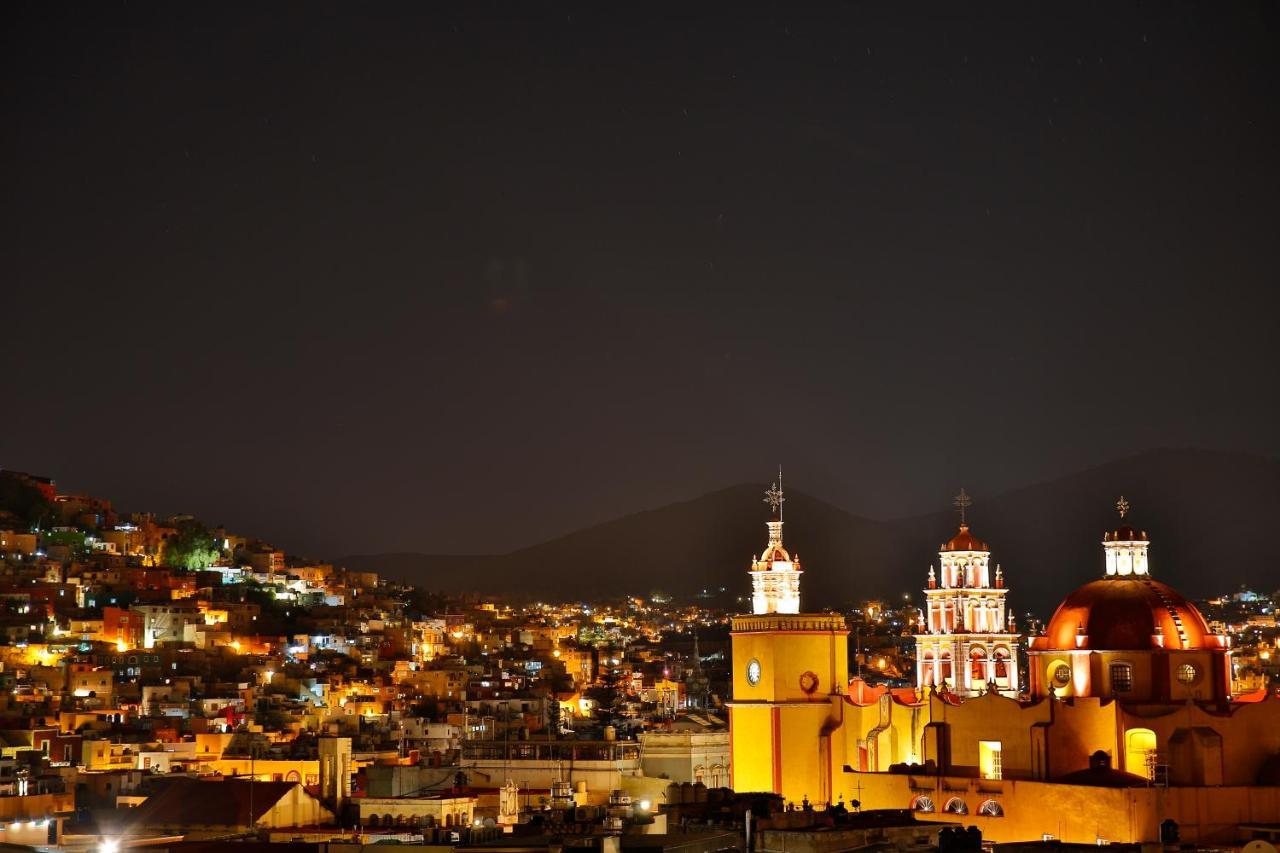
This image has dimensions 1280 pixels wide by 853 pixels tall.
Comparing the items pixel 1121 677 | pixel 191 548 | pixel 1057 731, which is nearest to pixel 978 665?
pixel 1121 677

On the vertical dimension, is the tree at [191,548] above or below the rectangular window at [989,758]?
above

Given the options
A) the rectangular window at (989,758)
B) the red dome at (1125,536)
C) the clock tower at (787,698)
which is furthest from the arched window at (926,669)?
the rectangular window at (989,758)

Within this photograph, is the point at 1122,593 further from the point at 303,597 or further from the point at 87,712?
the point at 303,597

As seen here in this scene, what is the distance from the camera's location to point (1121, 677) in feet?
167

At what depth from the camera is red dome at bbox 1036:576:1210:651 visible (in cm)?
5100

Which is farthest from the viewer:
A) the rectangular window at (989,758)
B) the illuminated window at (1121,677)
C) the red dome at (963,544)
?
the red dome at (963,544)

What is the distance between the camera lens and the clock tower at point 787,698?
5581 cm

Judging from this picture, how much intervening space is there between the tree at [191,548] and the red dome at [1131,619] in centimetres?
7627

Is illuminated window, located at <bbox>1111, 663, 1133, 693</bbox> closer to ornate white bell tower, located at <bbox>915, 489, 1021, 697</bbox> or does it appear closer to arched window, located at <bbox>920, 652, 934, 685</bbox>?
ornate white bell tower, located at <bbox>915, 489, 1021, 697</bbox>

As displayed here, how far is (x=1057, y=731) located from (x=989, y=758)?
2.13 m

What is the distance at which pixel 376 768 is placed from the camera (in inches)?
2069

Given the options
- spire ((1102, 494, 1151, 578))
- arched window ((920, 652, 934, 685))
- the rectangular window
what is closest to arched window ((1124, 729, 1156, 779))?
the rectangular window

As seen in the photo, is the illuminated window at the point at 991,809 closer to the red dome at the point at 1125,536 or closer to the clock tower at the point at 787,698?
the clock tower at the point at 787,698

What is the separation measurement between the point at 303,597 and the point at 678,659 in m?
33.1
